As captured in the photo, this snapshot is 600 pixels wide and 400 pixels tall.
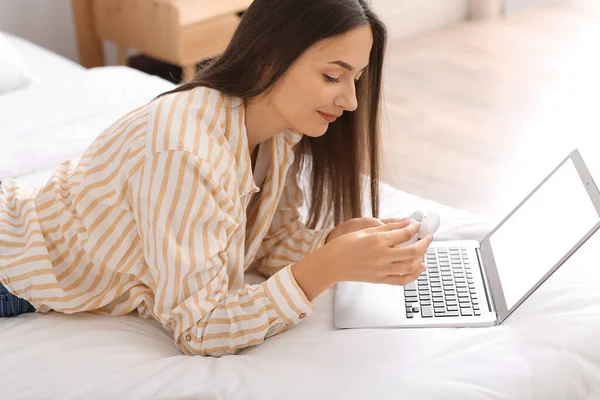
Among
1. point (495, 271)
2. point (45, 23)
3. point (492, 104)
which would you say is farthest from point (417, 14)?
point (495, 271)

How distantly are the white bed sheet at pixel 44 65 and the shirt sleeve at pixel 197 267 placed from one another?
1.06m

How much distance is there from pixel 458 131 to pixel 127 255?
1881 mm

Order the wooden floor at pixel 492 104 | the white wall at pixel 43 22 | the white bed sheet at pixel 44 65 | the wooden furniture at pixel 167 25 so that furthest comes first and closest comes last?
the white wall at pixel 43 22 < the wooden furniture at pixel 167 25 < the wooden floor at pixel 492 104 < the white bed sheet at pixel 44 65

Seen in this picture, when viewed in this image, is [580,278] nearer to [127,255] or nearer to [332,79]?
[332,79]

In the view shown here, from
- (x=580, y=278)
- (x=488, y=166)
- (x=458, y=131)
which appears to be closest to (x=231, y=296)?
(x=580, y=278)

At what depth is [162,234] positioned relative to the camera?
1.21 m

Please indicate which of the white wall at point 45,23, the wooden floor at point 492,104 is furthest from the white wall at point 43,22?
the wooden floor at point 492,104

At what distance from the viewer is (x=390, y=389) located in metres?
1.19

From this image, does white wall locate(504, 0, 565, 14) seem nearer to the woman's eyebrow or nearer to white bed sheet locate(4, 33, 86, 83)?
white bed sheet locate(4, 33, 86, 83)

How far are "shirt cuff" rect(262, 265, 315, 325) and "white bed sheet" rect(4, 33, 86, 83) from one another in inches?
44.2

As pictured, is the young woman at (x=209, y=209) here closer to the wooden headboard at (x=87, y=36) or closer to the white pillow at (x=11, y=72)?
the white pillow at (x=11, y=72)

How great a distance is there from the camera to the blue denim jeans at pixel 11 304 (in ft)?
4.44

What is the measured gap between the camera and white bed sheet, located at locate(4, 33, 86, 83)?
7.56 feet

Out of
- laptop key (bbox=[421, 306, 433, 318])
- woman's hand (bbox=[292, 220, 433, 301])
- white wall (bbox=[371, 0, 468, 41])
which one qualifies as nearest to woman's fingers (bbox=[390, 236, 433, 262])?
woman's hand (bbox=[292, 220, 433, 301])
